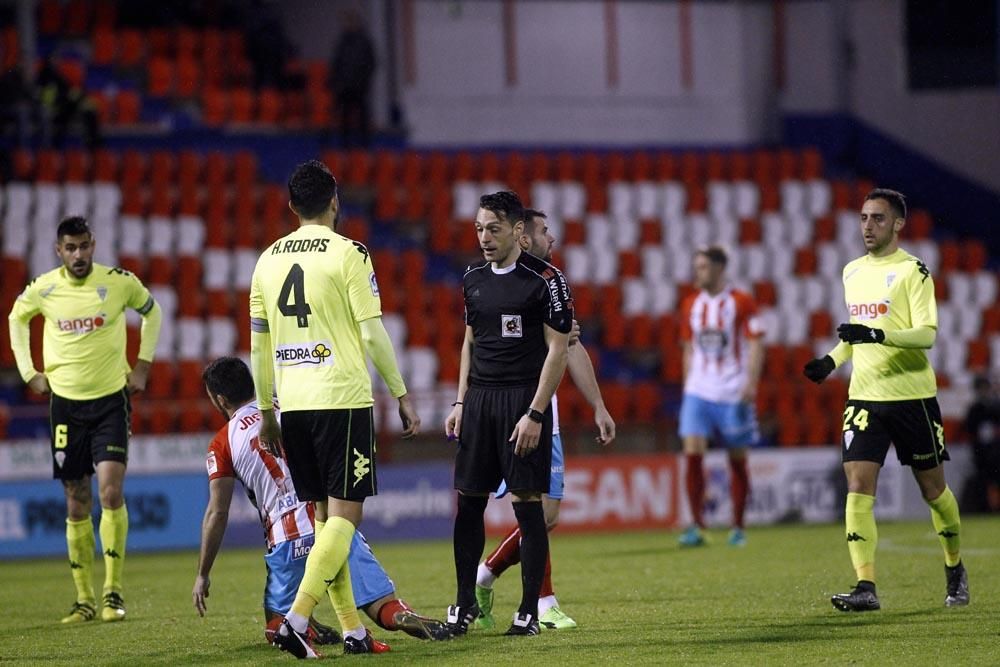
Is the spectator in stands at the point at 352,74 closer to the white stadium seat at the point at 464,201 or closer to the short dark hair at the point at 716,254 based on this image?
the white stadium seat at the point at 464,201

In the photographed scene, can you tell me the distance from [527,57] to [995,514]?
10868 mm

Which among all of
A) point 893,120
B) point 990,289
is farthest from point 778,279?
point 893,120

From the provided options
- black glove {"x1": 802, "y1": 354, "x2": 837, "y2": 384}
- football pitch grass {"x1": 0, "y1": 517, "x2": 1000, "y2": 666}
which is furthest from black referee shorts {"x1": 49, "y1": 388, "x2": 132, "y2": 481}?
black glove {"x1": 802, "y1": 354, "x2": 837, "y2": 384}

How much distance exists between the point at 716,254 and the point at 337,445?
723 cm

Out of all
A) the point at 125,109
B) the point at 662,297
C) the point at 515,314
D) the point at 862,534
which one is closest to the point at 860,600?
the point at 862,534

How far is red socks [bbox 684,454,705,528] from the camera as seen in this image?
1377 centimetres

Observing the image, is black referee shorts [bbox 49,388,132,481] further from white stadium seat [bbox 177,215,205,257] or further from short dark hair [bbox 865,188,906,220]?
white stadium seat [bbox 177,215,205,257]

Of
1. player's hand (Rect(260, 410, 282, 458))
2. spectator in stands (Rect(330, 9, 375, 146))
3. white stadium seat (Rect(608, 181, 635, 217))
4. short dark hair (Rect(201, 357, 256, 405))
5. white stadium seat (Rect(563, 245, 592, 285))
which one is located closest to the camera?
player's hand (Rect(260, 410, 282, 458))

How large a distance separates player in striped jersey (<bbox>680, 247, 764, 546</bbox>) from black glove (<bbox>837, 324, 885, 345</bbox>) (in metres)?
5.41

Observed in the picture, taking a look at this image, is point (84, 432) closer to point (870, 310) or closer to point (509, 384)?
point (509, 384)

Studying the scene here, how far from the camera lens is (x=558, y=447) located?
8625mm

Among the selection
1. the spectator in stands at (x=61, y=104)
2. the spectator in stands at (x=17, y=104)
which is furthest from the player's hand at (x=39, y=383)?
the spectator in stands at (x=17, y=104)

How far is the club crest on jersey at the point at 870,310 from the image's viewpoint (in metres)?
8.69

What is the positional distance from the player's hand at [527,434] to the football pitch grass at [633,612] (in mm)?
939
